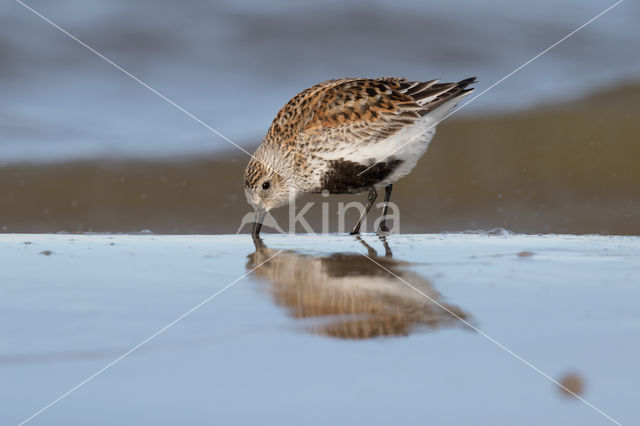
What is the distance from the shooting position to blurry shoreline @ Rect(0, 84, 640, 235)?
25.0 ft

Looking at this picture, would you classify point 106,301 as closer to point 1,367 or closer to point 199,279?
point 199,279

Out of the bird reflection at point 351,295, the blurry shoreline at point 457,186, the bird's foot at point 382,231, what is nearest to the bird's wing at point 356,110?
the bird's foot at point 382,231

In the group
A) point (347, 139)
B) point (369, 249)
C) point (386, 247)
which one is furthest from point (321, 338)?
point (347, 139)

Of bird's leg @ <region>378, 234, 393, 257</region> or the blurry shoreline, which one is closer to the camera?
bird's leg @ <region>378, 234, 393, 257</region>

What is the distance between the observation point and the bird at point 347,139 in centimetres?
465

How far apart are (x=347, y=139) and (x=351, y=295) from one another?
94.5 inches

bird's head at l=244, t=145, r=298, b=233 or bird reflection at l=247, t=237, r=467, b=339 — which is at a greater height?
bird's head at l=244, t=145, r=298, b=233

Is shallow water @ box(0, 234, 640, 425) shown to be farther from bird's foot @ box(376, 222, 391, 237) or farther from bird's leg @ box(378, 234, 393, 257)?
bird's foot @ box(376, 222, 391, 237)

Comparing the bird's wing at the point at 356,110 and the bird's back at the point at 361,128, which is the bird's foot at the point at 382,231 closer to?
the bird's back at the point at 361,128

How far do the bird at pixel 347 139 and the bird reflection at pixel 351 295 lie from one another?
1389mm

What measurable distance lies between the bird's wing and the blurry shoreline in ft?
9.03

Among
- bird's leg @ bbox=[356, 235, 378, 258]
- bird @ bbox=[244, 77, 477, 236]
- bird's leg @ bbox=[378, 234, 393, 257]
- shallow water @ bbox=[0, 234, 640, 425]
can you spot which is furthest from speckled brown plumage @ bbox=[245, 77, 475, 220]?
shallow water @ bbox=[0, 234, 640, 425]
